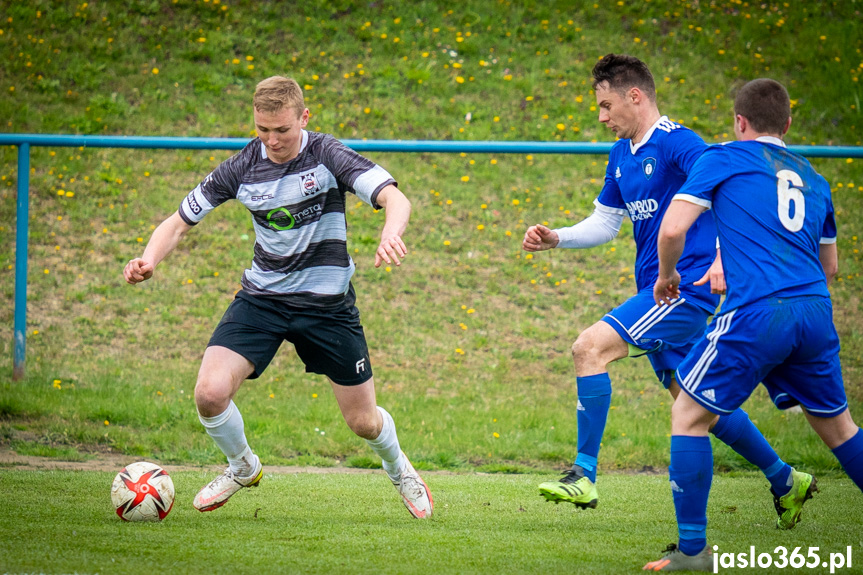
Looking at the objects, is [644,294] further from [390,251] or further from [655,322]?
[390,251]

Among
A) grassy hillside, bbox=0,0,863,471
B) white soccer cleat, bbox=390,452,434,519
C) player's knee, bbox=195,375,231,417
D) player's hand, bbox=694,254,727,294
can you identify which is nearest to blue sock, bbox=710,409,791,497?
player's hand, bbox=694,254,727,294

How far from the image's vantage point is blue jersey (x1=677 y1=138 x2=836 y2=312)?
11.0ft

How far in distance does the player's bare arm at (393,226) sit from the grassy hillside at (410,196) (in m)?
3.05

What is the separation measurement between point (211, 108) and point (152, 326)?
13.4 ft

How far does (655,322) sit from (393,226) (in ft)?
4.69

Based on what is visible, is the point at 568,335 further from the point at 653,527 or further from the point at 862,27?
the point at 862,27

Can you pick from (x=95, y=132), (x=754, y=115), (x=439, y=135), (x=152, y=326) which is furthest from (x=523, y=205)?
(x=754, y=115)

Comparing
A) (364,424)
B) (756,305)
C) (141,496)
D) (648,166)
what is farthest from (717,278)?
(141,496)

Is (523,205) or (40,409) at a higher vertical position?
(523,205)

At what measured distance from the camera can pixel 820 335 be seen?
3.31 m

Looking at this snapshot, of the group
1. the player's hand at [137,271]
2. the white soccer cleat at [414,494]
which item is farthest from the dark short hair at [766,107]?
the player's hand at [137,271]

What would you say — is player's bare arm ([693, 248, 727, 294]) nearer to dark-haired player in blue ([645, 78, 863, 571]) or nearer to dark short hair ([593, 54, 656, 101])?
dark-haired player in blue ([645, 78, 863, 571])

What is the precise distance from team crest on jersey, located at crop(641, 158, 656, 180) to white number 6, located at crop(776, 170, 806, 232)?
3.31 ft

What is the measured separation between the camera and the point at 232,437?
442cm
